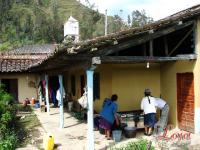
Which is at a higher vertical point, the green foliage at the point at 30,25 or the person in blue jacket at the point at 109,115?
the green foliage at the point at 30,25

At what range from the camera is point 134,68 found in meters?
12.8

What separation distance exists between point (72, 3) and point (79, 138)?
82175 millimetres

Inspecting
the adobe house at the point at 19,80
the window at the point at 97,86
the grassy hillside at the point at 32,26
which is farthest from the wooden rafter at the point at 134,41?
the grassy hillside at the point at 32,26

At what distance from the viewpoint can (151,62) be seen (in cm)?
1188

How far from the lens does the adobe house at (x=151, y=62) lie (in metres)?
8.57

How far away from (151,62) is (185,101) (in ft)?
5.85

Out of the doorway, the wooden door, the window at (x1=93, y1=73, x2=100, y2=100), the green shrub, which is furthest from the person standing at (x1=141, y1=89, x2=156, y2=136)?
the doorway

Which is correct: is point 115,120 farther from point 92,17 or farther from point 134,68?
point 92,17

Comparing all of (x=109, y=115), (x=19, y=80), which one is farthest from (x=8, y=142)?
(x=19, y=80)

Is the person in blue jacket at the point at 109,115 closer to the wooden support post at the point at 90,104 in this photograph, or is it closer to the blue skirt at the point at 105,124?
the blue skirt at the point at 105,124

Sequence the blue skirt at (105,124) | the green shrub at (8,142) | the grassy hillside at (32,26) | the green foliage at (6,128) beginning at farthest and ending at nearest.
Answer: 1. the grassy hillside at (32,26)
2. the blue skirt at (105,124)
3. the green foliage at (6,128)
4. the green shrub at (8,142)

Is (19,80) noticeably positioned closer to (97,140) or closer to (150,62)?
(150,62)

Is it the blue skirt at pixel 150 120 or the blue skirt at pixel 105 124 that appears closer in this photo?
the blue skirt at pixel 105 124

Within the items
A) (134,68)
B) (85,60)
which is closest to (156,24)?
(85,60)
